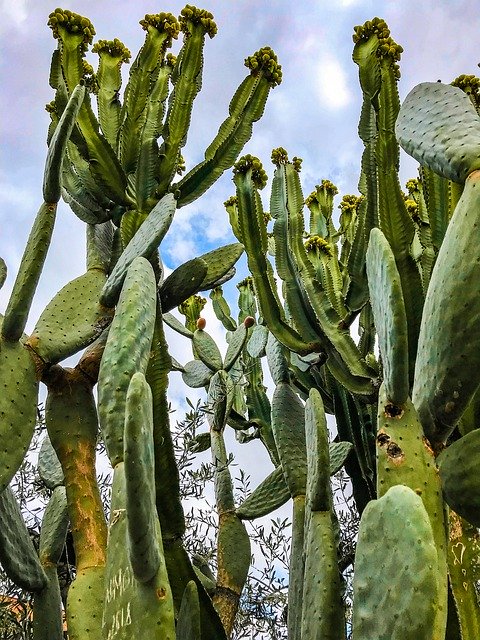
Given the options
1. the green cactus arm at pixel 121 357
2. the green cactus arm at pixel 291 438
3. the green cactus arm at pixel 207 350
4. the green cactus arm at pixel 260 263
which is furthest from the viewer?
the green cactus arm at pixel 207 350

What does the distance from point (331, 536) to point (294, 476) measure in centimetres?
73

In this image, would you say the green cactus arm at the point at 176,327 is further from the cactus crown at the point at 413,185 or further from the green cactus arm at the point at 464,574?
the green cactus arm at the point at 464,574

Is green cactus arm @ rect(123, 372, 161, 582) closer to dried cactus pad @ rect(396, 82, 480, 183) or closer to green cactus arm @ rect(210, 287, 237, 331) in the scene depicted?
dried cactus pad @ rect(396, 82, 480, 183)

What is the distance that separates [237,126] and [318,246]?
87 centimetres

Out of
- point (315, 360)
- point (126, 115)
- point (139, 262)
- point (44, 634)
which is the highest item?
point (126, 115)

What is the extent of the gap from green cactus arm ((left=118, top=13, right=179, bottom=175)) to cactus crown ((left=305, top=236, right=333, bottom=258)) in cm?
116

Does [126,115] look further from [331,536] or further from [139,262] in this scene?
[331,536]

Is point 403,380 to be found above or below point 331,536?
above

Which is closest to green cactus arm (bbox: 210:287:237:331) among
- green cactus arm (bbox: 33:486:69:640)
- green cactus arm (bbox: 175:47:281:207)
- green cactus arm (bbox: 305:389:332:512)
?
green cactus arm (bbox: 175:47:281:207)

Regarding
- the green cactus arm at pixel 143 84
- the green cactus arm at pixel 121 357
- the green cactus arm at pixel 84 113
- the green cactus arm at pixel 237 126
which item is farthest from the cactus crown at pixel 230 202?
the green cactus arm at pixel 121 357

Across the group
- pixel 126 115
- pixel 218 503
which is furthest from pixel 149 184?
pixel 218 503

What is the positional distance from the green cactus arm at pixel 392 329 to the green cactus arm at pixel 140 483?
581 mm

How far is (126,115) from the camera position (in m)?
3.12

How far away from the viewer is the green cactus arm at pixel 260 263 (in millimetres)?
3252
